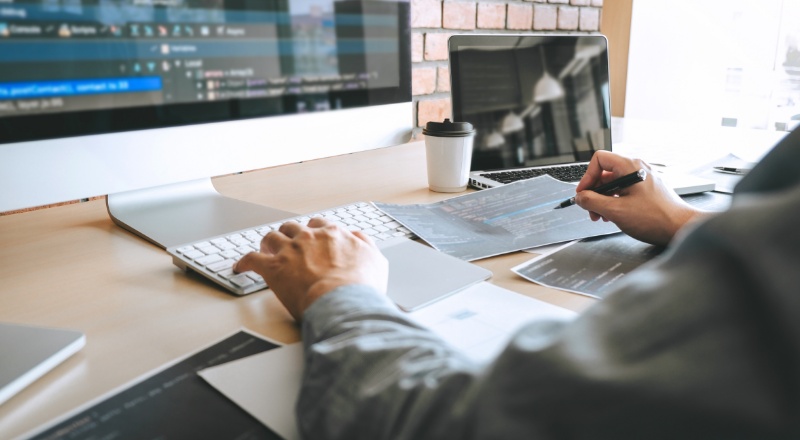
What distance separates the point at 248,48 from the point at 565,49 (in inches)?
32.9

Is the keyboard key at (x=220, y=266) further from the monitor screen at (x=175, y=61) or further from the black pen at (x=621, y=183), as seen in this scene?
the black pen at (x=621, y=183)

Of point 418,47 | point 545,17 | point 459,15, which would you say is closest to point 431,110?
point 418,47

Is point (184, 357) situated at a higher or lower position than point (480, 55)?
lower

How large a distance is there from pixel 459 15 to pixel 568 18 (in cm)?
79

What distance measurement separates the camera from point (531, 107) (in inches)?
48.7

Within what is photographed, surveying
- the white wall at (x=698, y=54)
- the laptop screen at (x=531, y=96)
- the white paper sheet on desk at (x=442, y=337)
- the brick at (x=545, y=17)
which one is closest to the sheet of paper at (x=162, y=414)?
the white paper sheet on desk at (x=442, y=337)

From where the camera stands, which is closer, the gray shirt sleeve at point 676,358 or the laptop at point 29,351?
the gray shirt sleeve at point 676,358

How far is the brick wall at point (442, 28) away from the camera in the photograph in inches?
69.9

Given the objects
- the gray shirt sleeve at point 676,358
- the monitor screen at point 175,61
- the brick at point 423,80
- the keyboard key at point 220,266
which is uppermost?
the monitor screen at point 175,61

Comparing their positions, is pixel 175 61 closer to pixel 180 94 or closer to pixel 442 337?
pixel 180 94

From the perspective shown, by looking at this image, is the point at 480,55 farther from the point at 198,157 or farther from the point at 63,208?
the point at 63,208

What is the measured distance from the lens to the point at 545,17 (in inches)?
90.8

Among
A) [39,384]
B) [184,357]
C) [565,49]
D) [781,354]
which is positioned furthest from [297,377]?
[565,49]

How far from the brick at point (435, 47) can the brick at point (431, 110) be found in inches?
5.2
